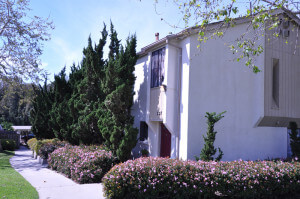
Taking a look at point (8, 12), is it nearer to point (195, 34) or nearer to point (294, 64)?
point (195, 34)

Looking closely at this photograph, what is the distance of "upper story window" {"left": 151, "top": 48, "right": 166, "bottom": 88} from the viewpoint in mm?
11820

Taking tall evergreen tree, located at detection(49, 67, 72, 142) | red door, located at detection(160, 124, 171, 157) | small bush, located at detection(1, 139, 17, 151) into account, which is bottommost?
small bush, located at detection(1, 139, 17, 151)

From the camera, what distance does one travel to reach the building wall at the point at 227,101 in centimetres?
1079

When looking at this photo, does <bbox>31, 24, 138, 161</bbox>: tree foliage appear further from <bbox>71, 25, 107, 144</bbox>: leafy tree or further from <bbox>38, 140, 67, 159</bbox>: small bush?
<bbox>38, 140, 67, 159</bbox>: small bush

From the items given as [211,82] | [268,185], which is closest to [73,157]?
[211,82]

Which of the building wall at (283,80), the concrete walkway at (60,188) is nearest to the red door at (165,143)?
the concrete walkway at (60,188)

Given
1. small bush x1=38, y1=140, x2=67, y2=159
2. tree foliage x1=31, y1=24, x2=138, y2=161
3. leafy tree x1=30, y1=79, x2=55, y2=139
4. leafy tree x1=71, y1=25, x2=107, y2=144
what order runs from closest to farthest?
tree foliage x1=31, y1=24, x2=138, y2=161
leafy tree x1=71, y1=25, x2=107, y2=144
small bush x1=38, y1=140, x2=67, y2=159
leafy tree x1=30, y1=79, x2=55, y2=139

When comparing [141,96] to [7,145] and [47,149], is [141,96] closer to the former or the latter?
[47,149]

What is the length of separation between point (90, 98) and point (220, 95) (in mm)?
6787

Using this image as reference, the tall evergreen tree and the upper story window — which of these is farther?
the tall evergreen tree

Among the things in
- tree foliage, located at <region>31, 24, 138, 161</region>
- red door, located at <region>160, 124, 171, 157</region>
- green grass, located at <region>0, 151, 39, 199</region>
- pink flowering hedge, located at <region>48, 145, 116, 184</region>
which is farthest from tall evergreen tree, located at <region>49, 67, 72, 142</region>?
red door, located at <region>160, 124, 171, 157</region>

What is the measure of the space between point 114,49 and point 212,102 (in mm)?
5777

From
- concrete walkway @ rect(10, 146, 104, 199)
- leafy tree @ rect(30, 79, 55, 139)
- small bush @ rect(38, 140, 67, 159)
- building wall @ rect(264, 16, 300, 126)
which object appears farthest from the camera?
leafy tree @ rect(30, 79, 55, 139)

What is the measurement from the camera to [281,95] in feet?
41.2
